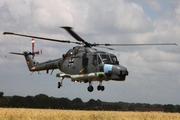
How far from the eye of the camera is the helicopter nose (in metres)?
31.4

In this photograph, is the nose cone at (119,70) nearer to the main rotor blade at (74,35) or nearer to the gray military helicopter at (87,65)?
the gray military helicopter at (87,65)

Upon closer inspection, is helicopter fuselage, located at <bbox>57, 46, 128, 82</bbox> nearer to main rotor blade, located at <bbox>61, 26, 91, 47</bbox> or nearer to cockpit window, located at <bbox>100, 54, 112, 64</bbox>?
cockpit window, located at <bbox>100, 54, 112, 64</bbox>

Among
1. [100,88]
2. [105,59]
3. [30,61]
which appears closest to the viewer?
[105,59]

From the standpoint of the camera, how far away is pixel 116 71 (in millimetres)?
31594

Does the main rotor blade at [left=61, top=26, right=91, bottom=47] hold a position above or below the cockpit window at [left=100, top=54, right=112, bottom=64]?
above

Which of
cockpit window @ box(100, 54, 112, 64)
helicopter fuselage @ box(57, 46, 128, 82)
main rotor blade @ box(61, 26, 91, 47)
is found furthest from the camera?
cockpit window @ box(100, 54, 112, 64)

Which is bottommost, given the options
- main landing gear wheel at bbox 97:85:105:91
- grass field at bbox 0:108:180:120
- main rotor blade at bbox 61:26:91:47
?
grass field at bbox 0:108:180:120

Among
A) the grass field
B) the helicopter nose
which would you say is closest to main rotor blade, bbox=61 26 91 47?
the helicopter nose

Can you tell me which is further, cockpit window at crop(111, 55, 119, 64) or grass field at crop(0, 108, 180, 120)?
cockpit window at crop(111, 55, 119, 64)

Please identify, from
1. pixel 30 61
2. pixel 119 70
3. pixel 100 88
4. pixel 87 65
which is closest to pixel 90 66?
pixel 87 65

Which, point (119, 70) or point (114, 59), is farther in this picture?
point (114, 59)

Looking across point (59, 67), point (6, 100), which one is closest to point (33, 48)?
point (59, 67)

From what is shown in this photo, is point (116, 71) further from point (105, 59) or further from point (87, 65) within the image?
point (87, 65)

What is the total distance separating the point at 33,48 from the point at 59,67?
8619 mm
